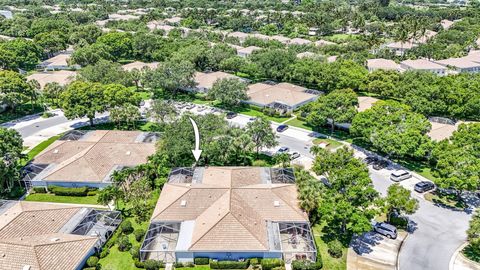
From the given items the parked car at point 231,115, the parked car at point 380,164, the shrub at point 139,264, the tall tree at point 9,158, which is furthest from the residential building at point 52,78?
the parked car at point 380,164

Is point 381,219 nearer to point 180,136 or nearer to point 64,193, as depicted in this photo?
point 180,136

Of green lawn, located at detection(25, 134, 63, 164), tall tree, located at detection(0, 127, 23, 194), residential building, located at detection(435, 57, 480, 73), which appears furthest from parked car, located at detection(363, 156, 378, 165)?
residential building, located at detection(435, 57, 480, 73)

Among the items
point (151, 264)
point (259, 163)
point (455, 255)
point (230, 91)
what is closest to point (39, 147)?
point (230, 91)

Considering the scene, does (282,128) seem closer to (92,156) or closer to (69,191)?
(92,156)

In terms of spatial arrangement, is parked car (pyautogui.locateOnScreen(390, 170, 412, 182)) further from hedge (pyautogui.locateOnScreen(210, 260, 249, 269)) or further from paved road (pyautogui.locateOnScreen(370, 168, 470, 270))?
hedge (pyautogui.locateOnScreen(210, 260, 249, 269))

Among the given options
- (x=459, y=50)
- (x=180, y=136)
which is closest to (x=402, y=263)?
(x=180, y=136)

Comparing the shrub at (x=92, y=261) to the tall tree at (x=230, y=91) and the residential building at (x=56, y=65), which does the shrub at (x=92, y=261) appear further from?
the residential building at (x=56, y=65)

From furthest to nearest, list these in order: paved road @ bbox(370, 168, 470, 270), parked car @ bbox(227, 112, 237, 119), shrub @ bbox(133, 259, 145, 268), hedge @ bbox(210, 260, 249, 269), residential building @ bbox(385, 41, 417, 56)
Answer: residential building @ bbox(385, 41, 417, 56) → parked car @ bbox(227, 112, 237, 119) → paved road @ bbox(370, 168, 470, 270) → hedge @ bbox(210, 260, 249, 269) → shrub @ bbox(133, 259, 145, 268)
